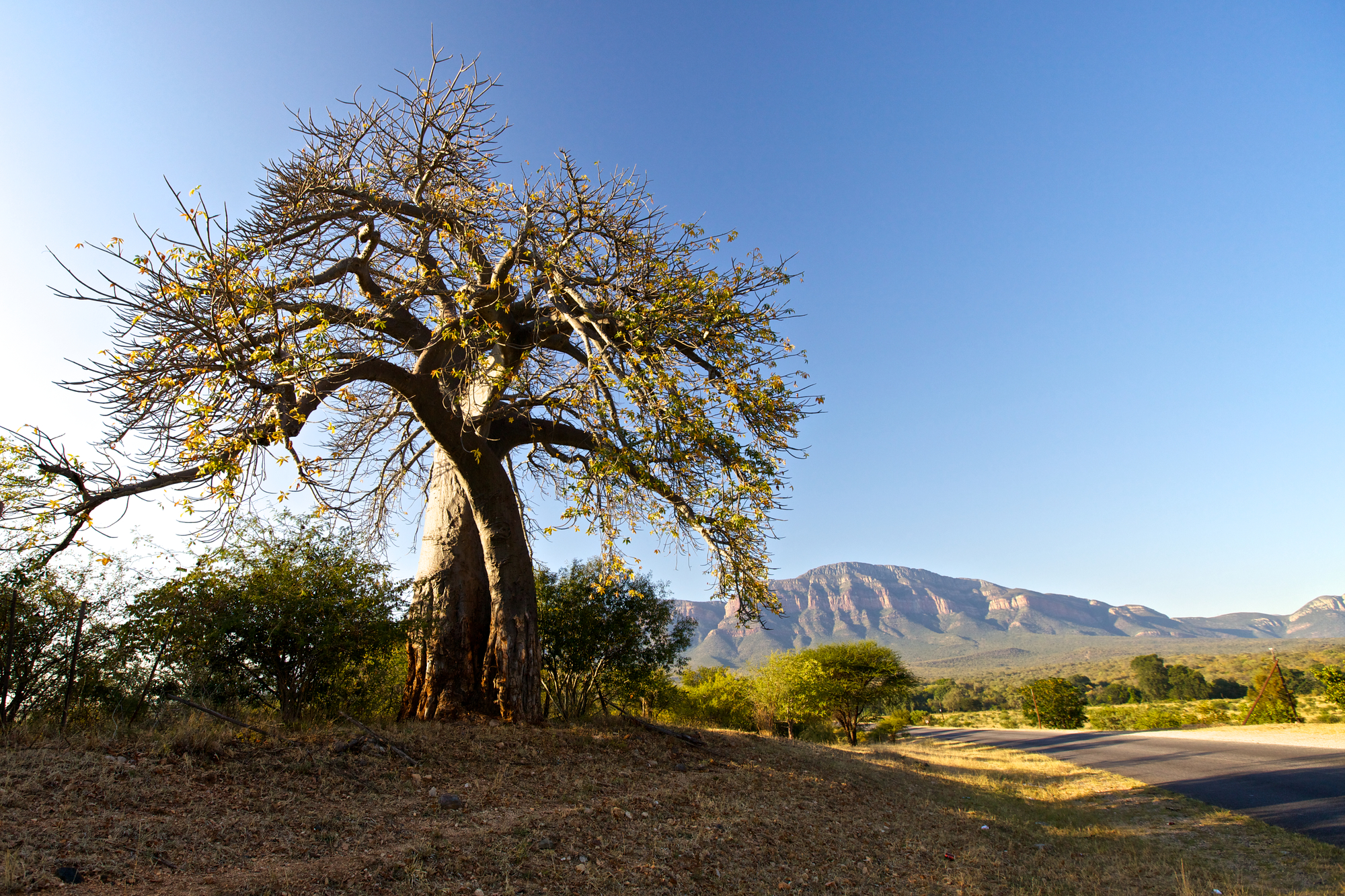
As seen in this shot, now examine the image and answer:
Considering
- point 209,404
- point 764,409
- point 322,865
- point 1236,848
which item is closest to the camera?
point 322,865

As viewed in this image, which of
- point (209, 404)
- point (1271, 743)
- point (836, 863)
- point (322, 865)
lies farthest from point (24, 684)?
point (1271, 743)

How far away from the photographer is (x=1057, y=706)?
4641 centimetres

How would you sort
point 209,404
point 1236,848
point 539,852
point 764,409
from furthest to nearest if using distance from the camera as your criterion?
point 764,409 → point 1236,848 → point 209,404 → point 539,852

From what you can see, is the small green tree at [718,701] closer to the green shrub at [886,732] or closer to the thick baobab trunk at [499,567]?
the green shrub at [886,732]

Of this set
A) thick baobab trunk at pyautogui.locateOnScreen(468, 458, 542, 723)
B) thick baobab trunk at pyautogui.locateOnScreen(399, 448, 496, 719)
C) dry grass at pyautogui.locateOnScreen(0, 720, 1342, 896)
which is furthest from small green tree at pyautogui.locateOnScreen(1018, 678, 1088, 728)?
thick baobab trunk at pyautogui.locateOnScreen(399, 448, 496, 719)

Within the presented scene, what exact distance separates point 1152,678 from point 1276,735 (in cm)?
5570

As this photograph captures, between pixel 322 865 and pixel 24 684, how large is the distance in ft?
14.4

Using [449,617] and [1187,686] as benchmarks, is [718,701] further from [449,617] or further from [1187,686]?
[1187,686]

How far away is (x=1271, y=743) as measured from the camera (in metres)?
18.6

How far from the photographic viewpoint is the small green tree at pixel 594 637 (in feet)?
37.6

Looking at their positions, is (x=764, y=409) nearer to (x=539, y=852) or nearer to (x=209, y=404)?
(x=539, y=852)

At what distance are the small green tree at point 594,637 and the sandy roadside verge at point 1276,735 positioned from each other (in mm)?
17947

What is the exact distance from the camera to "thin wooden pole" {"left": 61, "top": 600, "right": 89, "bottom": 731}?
5.82 meters

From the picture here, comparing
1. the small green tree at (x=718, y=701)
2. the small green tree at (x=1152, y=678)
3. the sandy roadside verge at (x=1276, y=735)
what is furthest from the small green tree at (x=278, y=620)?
the small green tree at (x=1152, y=678)
